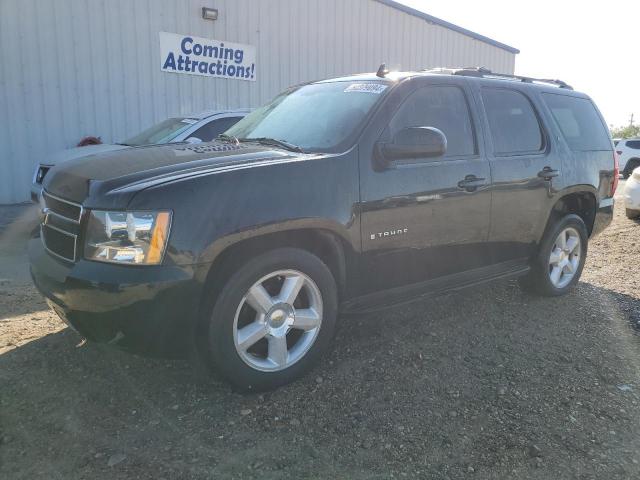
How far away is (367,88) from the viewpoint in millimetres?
3676

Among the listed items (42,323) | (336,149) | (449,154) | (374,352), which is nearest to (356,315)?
(374,352)

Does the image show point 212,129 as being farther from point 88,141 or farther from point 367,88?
point 367,88

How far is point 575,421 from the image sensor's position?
286cm

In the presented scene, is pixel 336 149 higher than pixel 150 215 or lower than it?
higher

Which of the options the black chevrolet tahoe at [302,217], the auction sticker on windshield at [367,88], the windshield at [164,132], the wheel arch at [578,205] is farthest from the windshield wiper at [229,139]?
the windshield at [164,132]

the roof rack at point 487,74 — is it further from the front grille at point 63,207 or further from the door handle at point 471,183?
the front grille at point 63,207

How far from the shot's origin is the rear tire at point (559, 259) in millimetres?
4652

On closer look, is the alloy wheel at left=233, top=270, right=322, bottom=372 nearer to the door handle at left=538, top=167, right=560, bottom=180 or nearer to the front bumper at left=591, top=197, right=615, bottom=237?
the door handle at left=538, top=167, right=560, bottom=180

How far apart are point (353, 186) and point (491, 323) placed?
5.99 ft

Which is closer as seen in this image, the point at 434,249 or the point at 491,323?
the point at 434,249

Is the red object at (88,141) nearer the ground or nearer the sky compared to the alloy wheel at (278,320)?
nearer the sky

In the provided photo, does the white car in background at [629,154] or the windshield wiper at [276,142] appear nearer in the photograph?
the windshield wiper at [276,142]

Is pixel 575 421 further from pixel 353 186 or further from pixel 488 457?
pixel 353 186

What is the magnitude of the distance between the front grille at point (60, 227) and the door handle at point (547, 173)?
3.41 m
